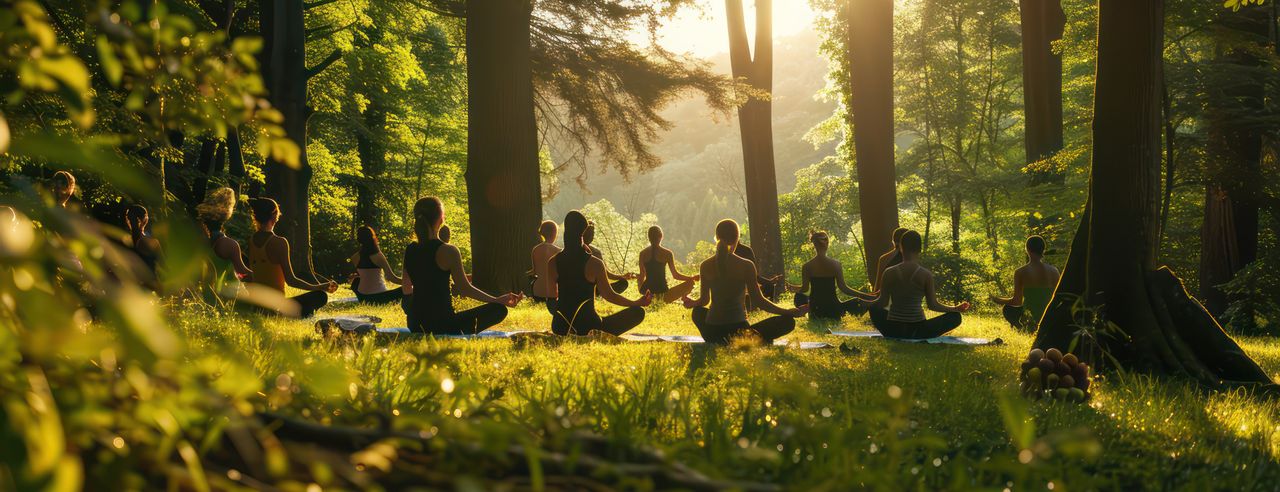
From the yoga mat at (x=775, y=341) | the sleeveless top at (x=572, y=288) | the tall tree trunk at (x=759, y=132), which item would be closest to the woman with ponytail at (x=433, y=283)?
the sleeveless top at (x=572, y=288)

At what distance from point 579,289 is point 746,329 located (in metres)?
2.10

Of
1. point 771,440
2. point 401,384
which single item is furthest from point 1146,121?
point 401,384

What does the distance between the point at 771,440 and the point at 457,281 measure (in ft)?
20.8

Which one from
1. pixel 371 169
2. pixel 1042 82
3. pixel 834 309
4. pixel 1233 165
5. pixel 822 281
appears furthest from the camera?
pixel 371 169

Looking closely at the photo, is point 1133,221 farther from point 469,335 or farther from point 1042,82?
point 1042,82

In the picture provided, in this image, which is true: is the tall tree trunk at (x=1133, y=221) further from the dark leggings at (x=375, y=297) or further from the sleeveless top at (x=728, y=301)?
the dark leggings at (x=375, y=297)

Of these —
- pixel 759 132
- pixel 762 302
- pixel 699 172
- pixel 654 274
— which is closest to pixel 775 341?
pixel 762 302

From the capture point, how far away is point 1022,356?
8680 mm

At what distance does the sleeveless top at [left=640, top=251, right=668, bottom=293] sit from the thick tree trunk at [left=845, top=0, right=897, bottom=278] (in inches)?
187

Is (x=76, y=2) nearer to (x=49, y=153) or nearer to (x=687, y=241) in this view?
(x=49, y=153)

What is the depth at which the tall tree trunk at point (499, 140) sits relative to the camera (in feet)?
48.0

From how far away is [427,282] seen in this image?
983 cm

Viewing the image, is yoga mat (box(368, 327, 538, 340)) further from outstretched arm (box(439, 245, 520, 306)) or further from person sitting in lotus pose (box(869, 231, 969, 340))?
person sitting in lotus pose (box(869, 231, 969, 340))

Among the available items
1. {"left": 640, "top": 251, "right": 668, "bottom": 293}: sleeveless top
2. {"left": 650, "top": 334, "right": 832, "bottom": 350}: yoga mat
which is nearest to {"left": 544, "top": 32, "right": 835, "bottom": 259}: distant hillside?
{"left": 640, "top": 251, "right": 668, "bottom": 293}: sleeveless top
